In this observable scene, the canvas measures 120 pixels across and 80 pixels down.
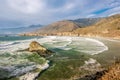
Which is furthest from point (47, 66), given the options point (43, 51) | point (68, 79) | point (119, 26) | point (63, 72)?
point (119, 26)

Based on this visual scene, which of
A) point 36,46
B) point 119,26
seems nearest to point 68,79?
point 36,46

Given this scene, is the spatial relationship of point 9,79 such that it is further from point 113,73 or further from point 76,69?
point 113,73

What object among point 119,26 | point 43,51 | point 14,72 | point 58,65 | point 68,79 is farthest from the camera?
point 119,26

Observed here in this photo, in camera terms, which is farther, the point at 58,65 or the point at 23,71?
the point at 58,65

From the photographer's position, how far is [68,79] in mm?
19688

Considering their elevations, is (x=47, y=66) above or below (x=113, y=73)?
below

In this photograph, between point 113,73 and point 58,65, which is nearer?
point 113,73

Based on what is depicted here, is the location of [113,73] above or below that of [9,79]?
above

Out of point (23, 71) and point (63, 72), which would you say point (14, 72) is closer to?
point (23, 71)

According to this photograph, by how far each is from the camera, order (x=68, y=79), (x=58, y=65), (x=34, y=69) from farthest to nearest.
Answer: (x=58, y=65) → (x=34, y=69) → (x=68, y=79)

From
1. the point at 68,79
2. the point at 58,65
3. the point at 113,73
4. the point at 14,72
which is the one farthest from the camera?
the point at 58,65

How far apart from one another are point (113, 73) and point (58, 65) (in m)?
15.1

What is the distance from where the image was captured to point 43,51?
36938 mm

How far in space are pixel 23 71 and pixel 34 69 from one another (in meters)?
1.42
